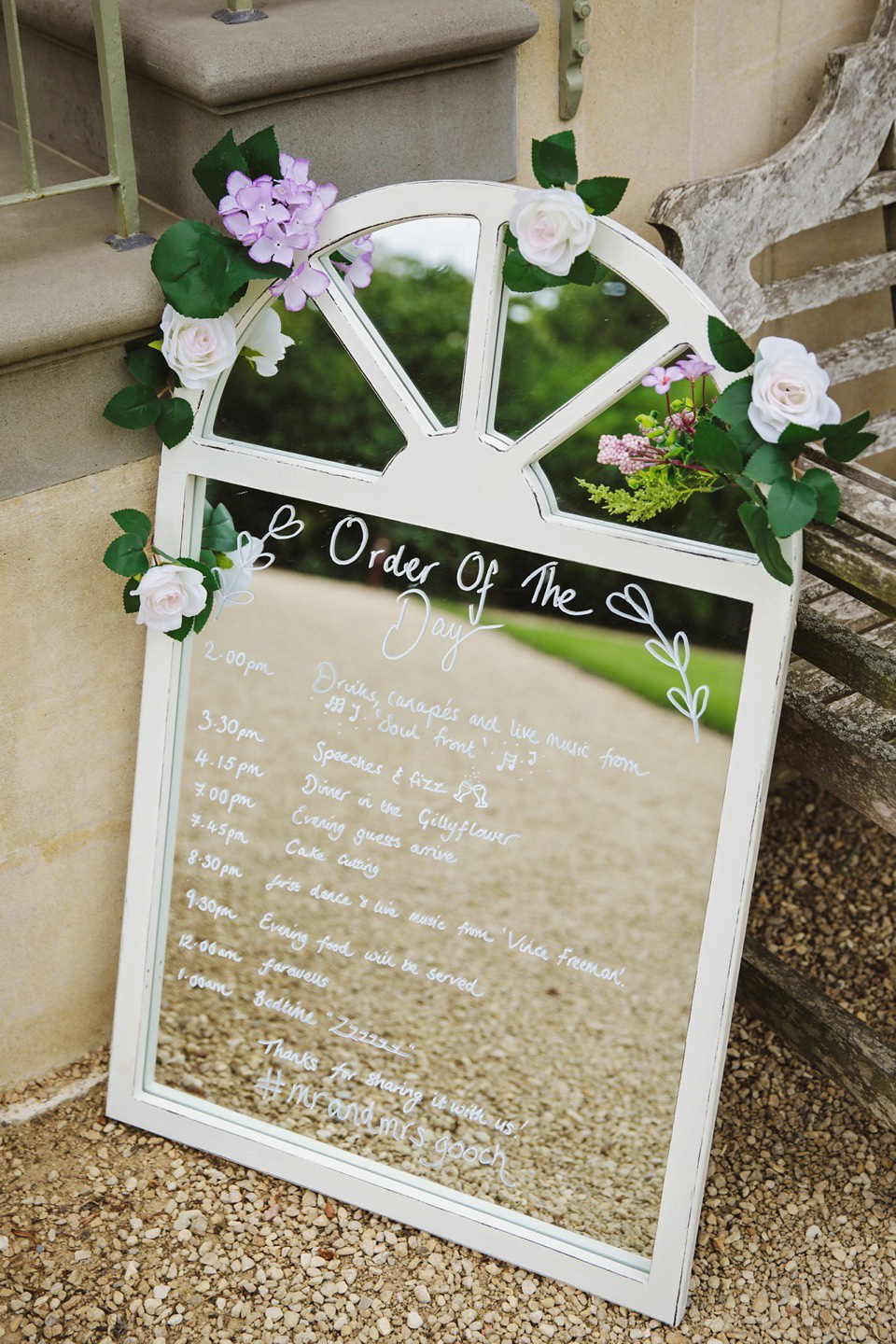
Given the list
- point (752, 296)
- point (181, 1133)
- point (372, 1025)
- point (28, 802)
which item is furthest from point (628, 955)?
point (752, 296)

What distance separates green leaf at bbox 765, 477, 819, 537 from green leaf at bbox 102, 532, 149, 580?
105 centimetres

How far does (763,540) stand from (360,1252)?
146 centimetres

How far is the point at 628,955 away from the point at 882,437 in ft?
5.13

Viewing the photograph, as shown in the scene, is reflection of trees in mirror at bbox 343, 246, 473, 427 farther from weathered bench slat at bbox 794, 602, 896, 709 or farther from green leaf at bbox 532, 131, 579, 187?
weathered bench slat at bbox 794, 602, 896, 709

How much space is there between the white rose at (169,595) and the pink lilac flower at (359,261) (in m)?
0.54

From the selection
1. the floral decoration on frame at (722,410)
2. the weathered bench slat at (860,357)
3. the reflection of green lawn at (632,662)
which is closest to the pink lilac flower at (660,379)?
the floral decoration on frame at (722,410)

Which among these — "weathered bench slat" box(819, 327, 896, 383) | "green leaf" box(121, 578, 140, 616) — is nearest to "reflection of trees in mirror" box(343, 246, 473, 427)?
"green leaf" box(121, 578, 140, 616)

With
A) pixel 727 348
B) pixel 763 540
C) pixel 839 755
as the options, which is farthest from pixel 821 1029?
pixel 727 348

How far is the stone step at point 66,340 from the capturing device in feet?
6.35

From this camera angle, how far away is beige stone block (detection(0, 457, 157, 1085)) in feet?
7.13

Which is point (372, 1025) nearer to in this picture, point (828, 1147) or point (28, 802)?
point (28, 802)

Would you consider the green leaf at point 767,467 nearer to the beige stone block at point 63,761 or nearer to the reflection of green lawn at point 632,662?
the reflection of green lawn at point 632,662

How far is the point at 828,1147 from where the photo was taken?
8.26 ft

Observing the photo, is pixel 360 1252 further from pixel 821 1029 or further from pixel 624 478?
pixel 624 478
